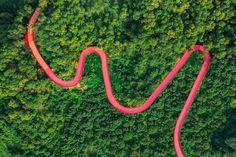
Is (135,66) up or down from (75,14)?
down

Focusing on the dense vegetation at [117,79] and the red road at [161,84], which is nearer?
the dense vegetation at [117,79]

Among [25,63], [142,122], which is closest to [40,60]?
[25,63]

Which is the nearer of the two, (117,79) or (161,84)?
(161,84)

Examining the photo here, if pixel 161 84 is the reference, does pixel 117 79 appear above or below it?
above

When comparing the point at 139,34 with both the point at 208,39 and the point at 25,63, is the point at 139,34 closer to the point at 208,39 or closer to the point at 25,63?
the point at 208,39

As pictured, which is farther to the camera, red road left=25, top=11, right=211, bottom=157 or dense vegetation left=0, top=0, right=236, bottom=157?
red road left=25, top=11, right=211, bottom=157

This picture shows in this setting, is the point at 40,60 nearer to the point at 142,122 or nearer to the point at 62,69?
the point at 62,69

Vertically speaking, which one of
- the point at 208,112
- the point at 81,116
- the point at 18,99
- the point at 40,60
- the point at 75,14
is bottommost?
the point at 208,112
